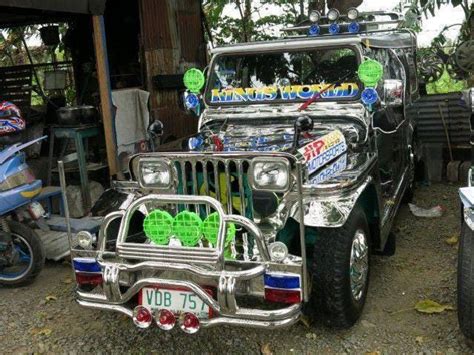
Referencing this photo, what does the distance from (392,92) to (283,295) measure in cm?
215

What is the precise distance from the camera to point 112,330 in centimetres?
361

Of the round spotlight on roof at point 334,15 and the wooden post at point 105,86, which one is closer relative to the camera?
the round spotlight on roof at point 334,15

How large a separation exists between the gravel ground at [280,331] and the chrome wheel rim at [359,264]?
0.25 m

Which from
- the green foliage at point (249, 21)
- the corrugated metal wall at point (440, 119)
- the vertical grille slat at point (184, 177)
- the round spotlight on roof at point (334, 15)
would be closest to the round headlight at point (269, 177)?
the vertical grille slat at point (184, 177)

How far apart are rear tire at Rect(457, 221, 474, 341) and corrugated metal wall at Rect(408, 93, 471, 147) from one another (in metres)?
4.03

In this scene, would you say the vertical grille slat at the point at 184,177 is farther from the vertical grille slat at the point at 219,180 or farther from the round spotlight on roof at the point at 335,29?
the round spotlight on roof at the point at 335,29

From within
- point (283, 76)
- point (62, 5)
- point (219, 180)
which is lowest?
point (219, 180)

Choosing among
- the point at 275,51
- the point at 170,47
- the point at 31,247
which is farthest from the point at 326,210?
the point at 170,47

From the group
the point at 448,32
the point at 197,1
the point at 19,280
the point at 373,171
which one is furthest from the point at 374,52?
the point at 448,32

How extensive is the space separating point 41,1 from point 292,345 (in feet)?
11.8

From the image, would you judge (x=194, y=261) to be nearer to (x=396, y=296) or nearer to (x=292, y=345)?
(x=292, y=345)

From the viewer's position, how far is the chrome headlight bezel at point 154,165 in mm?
3189

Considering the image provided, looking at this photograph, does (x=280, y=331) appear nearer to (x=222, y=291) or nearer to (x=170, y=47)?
(x=222, y=291)

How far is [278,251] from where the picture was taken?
2.79 metres
